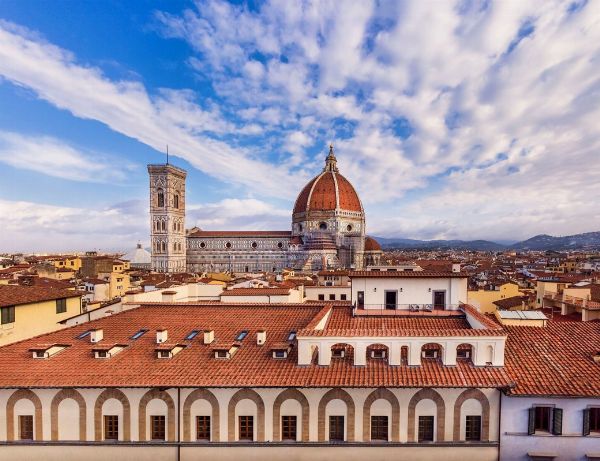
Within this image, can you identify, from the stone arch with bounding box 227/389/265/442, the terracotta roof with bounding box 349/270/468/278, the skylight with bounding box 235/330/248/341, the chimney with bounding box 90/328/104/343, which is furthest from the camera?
the terracotta roof with bounding box 349/270/468/278

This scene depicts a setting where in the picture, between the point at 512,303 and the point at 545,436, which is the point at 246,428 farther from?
the point at 512,303

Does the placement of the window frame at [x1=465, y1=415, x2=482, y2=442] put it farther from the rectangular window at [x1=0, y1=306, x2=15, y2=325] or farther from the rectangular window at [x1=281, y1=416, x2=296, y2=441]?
the rectangular window at [x1=0, y1=306, x2=15, y2=325]

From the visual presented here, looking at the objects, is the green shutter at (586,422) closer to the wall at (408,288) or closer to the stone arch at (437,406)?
the stone arch at (437,406)

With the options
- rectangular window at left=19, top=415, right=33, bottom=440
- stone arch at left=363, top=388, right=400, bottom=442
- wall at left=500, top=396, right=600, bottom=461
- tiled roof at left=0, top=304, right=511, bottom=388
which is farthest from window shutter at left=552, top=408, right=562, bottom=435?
rectangular window at left=19, top=415, right=33, bottom=440

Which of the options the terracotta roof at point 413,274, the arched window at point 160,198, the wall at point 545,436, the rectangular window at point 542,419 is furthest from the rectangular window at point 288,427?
the arched window at point 160,198

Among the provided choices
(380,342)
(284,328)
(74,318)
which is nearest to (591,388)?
(380,342)

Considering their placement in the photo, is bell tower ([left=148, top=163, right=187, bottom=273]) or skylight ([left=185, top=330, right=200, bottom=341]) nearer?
skylight ([left=185, top=330, right=200, bottom=341])

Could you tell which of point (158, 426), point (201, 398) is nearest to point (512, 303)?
point (201, 398)
